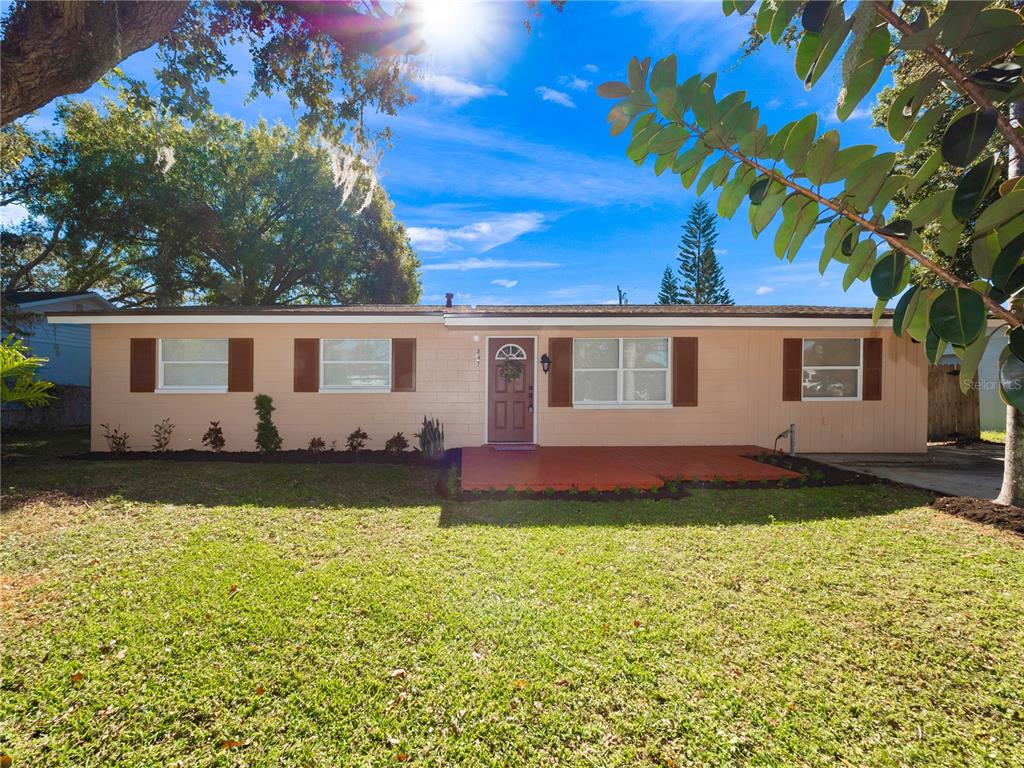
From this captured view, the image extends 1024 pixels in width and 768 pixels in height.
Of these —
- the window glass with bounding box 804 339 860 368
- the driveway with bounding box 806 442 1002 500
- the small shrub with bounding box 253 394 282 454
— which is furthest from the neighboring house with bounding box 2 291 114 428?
the driveway with bounding box 806 442 1002 500

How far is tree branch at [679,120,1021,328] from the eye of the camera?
877mm

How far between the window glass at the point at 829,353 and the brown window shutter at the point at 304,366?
10599 millimetres

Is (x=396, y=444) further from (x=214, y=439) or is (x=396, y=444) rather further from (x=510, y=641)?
(x=510, y=641)

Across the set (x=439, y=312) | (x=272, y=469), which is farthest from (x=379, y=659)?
(x=439, y=312)

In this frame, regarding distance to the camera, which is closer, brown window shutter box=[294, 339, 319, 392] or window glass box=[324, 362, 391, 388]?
brown window shutter box=[294, 339, 319, 392]

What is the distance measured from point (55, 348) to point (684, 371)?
20804 millimetres

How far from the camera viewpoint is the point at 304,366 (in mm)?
Answer: 9312

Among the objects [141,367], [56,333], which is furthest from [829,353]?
[56,333]

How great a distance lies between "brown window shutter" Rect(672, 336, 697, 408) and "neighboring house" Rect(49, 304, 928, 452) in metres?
0.02

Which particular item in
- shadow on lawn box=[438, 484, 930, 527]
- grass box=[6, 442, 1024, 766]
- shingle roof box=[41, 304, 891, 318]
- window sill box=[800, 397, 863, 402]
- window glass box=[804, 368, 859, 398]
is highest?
shingle roof box=[41, 304, 891, 318]

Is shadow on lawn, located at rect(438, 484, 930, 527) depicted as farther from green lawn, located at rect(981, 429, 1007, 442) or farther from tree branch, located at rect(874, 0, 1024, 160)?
green lawn, located at rect(981, 429, 1007, 442)

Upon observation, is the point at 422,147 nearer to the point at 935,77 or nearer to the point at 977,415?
the point at 935,77

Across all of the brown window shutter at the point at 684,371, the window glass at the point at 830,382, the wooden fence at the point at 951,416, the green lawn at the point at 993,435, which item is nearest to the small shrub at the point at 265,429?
the brown window shutter at the point at 684,371

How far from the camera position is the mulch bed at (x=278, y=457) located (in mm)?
8484
